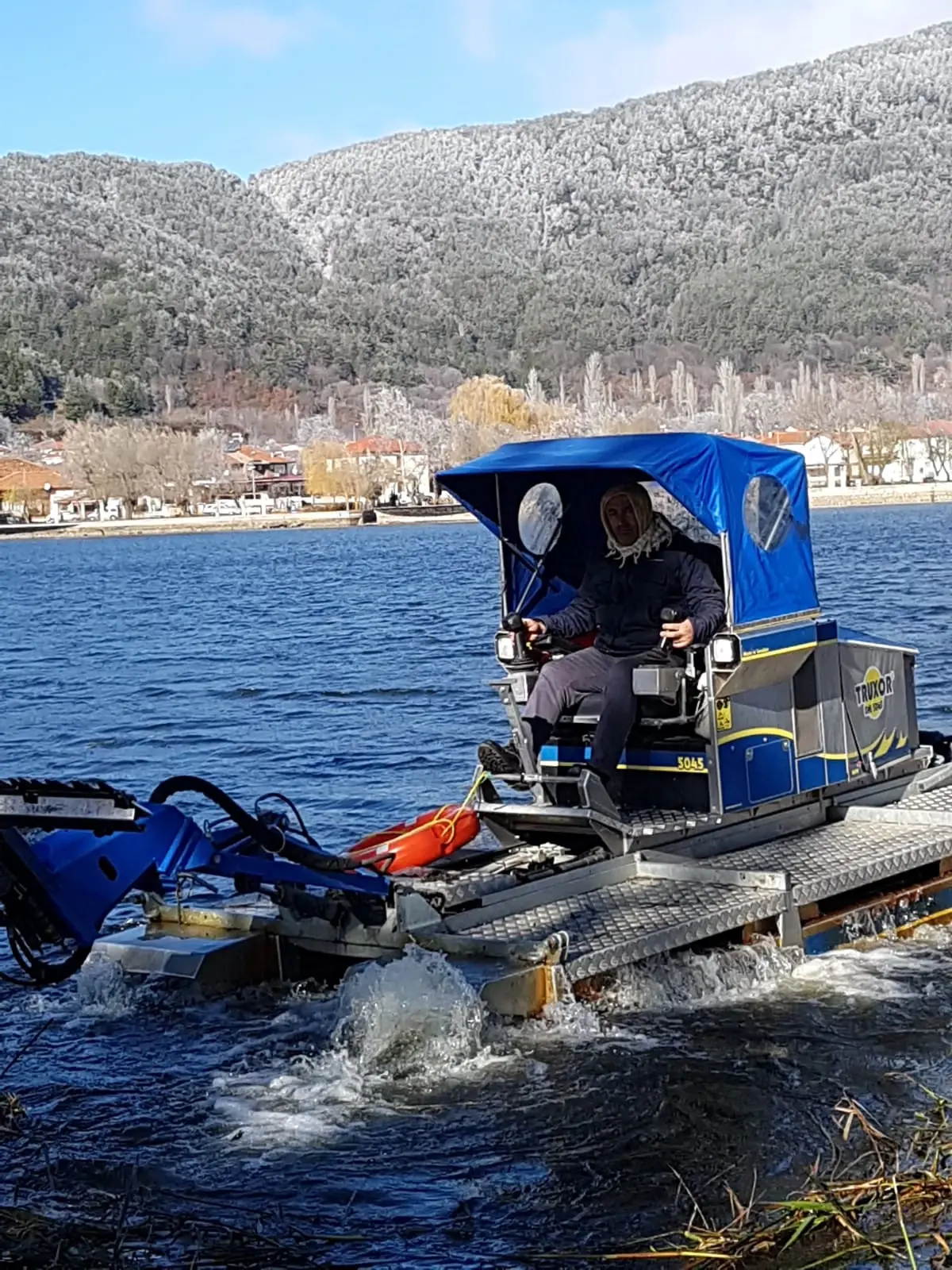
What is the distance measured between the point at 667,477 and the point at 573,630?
1.49 meters

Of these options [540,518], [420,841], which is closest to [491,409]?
[540,518]

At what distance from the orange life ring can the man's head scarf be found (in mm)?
1927

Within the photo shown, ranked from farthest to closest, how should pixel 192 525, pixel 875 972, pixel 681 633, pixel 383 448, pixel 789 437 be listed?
pixel 383 448 → pixel 789 437 → pixel 192 525 → pixel 681 633 → pixel 875 972

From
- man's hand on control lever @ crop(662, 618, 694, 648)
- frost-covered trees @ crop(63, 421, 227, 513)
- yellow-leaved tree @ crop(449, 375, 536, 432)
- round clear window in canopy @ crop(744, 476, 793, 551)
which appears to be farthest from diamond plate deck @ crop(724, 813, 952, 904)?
yellow-leaved tree @ crop(449, 375, 536, 432)

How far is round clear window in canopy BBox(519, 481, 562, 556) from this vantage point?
476 inches

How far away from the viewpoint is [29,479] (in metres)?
166

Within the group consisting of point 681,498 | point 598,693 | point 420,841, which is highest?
point 681,498

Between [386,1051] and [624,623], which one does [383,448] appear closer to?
[624,623]

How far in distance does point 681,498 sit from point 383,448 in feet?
533

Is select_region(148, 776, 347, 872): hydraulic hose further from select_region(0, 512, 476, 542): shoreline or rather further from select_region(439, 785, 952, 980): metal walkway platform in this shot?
select_region(0, 512, 476, 542): shoreline

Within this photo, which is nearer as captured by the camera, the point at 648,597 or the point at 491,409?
the point at 648,597

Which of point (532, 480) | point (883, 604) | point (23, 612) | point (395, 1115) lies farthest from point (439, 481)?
point (23, 612)

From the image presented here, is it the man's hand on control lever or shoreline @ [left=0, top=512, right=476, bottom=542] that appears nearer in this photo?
the man's hand on control lever

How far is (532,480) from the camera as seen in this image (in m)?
12.0
